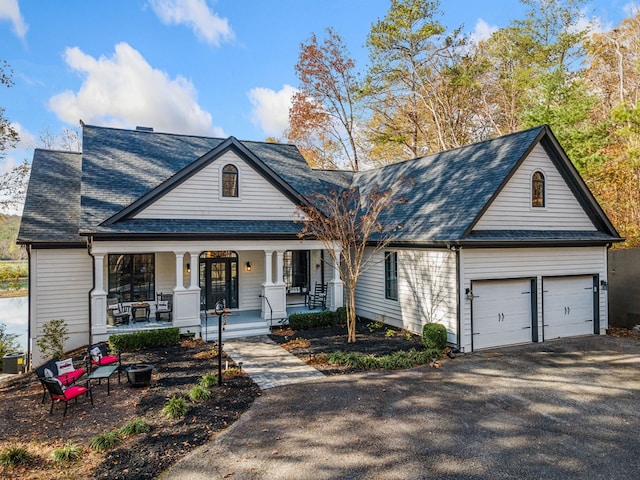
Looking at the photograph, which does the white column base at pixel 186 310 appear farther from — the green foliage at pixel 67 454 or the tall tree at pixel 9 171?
the tall tree at pixel 9 171

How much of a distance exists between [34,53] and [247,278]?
14.8 meters

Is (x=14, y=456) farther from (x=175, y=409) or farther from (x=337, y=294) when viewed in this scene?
(x=337, y=294)

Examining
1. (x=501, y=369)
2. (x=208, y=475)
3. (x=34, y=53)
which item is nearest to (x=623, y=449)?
(x=501, y=369)

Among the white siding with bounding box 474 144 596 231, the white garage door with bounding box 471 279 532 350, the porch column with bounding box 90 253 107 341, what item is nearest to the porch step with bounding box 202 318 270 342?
the porch column with bounding box 90 253 107 341

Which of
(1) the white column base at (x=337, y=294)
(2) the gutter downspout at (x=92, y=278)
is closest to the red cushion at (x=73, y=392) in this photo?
(2) the gutter downspout at (x=92, y=278)

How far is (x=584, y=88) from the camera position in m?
18.9

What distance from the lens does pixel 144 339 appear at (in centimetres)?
1212

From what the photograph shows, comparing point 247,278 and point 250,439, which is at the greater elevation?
point 247,278

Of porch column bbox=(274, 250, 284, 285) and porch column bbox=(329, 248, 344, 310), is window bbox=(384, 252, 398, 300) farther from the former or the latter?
porch column bbox=(274, 250, 284, 285)

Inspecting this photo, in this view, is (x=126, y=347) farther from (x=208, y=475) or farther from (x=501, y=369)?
(x=501, y=369)

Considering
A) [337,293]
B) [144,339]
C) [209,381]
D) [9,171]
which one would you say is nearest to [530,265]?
[337,293]

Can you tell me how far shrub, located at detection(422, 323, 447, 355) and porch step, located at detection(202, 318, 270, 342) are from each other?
17.5ft

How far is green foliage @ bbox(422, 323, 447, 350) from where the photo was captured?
37.5 ft

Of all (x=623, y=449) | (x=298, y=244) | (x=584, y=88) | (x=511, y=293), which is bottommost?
(x=623, y=449)
